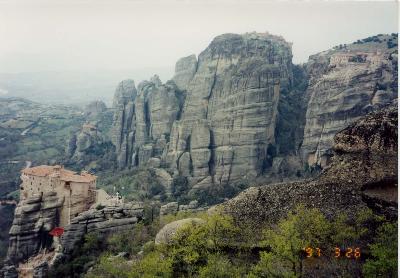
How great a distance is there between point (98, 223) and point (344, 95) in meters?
27.3

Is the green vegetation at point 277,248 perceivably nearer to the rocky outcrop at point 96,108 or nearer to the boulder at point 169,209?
the boulder at point 169,209

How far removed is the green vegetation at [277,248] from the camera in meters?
13.2

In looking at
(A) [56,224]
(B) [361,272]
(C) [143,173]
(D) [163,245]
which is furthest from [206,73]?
(B) [361,272]

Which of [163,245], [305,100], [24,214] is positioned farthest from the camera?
[305,100]

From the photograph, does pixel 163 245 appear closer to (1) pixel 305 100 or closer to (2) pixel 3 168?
(1) pixel 305 100

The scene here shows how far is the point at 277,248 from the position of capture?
1381 centimetres

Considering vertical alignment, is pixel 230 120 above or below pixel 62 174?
above

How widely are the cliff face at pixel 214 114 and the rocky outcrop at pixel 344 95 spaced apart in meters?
3.69

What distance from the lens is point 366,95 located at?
45312 millimetres

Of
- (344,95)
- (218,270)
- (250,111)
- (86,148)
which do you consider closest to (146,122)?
(86,148)

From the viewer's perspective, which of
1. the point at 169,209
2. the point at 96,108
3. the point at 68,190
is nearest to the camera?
the point at 68,190

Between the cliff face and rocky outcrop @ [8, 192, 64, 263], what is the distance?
20.7 metres

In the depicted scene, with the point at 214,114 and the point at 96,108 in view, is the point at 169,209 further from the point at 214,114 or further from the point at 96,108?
the point at 96,108

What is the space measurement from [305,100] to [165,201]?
17.4 meters
